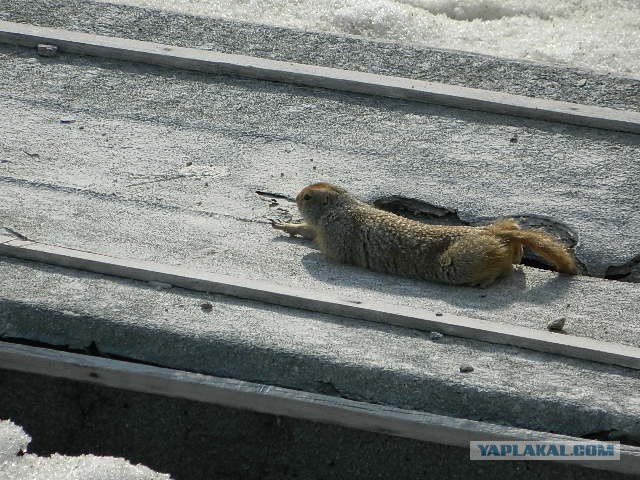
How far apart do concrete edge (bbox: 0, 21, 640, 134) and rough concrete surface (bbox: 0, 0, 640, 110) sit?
0.18m

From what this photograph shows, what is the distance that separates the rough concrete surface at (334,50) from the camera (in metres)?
8.30

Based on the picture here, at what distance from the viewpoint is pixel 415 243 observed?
6.15 metres

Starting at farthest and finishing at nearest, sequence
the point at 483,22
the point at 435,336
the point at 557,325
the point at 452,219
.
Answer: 1. the point at 483,22
2. the point at 452,219
3. the point at 557,325
4. the point at 435,336

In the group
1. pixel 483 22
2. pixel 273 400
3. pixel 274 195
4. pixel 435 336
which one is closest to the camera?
pixel 273 400

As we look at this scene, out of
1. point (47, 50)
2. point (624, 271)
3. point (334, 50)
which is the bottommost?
point (624, 271)

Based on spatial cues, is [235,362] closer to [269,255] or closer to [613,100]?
[269,255]

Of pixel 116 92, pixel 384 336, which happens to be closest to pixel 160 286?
pixel 384 336

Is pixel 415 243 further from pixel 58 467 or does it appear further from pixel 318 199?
pixel 58 467

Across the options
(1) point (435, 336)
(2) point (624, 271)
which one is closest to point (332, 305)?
(1) point (435, 336)

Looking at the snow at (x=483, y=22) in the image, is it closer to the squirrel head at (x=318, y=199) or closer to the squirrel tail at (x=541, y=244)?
the squirrel head at (x=318, y=199)

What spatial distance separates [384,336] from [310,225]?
1.24 m

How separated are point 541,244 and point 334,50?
3331 mm

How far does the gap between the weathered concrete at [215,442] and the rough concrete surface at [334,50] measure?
150 inches

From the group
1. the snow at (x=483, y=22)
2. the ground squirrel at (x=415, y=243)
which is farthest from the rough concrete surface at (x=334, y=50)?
the ground squirrel at (x=415, y=243)
